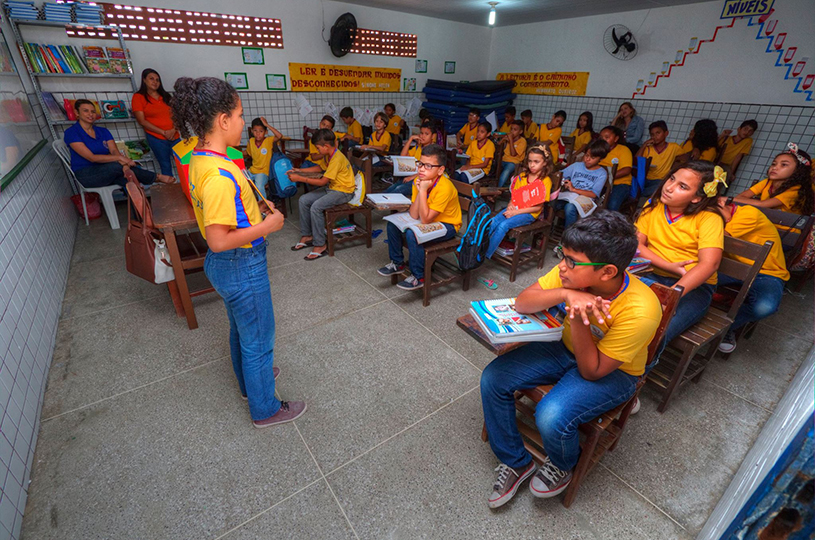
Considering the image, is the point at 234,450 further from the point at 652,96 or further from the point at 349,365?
the point at 652,96

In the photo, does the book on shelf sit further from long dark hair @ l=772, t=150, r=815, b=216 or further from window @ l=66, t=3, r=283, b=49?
window @ l=66, t=3, r=283, b=49

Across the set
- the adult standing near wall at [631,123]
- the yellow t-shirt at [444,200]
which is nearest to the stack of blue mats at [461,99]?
the adult standing near wall at [631,123]

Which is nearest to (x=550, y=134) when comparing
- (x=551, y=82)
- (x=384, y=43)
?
(x=551, y=82)

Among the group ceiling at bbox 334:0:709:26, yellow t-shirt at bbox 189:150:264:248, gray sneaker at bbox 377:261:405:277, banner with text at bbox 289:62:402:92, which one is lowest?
gray sneaker at bbox 377:261:405:277

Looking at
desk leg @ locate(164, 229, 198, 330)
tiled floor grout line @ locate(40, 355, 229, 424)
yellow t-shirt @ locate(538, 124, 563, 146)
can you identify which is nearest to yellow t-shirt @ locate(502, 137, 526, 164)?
yellow t-shirt @ locate(538, 124, 563, 146)

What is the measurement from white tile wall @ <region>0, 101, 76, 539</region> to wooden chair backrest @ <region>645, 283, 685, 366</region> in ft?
8.14

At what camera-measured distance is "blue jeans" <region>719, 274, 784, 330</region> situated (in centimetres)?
223

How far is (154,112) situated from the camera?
15.4 ft

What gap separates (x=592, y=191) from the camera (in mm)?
3729

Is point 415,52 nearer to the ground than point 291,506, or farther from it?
farther from it

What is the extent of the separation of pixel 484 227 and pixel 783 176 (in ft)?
7.67

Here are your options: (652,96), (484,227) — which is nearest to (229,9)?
(484,227)

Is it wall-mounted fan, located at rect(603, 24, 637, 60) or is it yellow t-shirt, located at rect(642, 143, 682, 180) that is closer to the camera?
yellow t-shirt, located at rect(642, 143, 682, 180)

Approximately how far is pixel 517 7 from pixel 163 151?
5.75m
